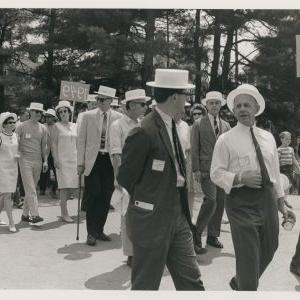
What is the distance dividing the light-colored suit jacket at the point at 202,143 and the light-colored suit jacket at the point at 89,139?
1.12 m

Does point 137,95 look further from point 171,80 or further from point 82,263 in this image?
point 171,80

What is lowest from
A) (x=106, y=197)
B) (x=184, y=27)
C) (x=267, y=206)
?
(x=106, y=197)

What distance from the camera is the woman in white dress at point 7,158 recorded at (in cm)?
872

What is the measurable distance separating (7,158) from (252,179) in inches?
204

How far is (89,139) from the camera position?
311 inches

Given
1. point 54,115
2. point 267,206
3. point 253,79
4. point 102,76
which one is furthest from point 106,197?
point 253,79

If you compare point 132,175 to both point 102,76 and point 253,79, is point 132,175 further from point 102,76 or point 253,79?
point 253,79

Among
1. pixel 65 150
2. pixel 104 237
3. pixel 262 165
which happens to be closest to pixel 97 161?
pixel 104 237

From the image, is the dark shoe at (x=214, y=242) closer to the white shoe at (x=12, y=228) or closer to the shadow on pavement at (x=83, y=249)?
the shadow on pavement at (x=83, y=249)

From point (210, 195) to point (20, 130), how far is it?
345cm

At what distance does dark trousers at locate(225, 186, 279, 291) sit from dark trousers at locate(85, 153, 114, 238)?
11.0ft

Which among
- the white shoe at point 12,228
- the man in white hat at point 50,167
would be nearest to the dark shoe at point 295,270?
the white shoe at point 12,228

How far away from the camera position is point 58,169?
9.85 m

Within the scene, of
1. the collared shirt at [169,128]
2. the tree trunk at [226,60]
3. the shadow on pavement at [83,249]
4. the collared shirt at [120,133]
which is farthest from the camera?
the tree trunk at [226,60]
